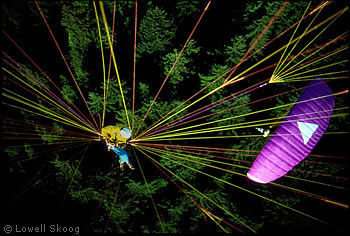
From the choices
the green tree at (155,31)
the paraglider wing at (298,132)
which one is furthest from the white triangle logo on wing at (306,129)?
the green tree at (155,31)

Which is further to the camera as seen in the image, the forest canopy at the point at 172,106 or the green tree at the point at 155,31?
the forest canopy at the point at 172,106

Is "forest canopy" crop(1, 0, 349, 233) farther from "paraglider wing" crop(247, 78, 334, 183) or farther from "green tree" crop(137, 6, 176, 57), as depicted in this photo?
"paraglider wing" crop(247, 78, 334, 183)

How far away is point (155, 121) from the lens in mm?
4910

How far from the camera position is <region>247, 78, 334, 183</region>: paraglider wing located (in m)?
3.17

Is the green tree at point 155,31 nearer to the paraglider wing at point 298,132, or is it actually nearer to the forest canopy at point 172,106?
the forest canopy at point 172,106

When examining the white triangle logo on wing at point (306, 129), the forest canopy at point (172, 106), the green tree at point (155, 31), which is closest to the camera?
the white triangle logo on wing at point (306, 129)

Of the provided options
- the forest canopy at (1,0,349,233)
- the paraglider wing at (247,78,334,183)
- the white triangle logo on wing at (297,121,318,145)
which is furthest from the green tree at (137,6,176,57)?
the white triangle logo on wing at (297,121,318,145)

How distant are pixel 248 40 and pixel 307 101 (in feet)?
6.73

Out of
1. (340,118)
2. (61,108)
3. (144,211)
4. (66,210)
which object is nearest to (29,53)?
(61,108)

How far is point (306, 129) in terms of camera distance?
316 centimetres

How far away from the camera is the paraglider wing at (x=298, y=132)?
3170 millimetres

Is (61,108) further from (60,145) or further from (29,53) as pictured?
(29,53)

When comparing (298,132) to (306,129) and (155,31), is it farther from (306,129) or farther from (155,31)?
(155,31)

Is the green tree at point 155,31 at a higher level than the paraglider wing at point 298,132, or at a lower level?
higher
